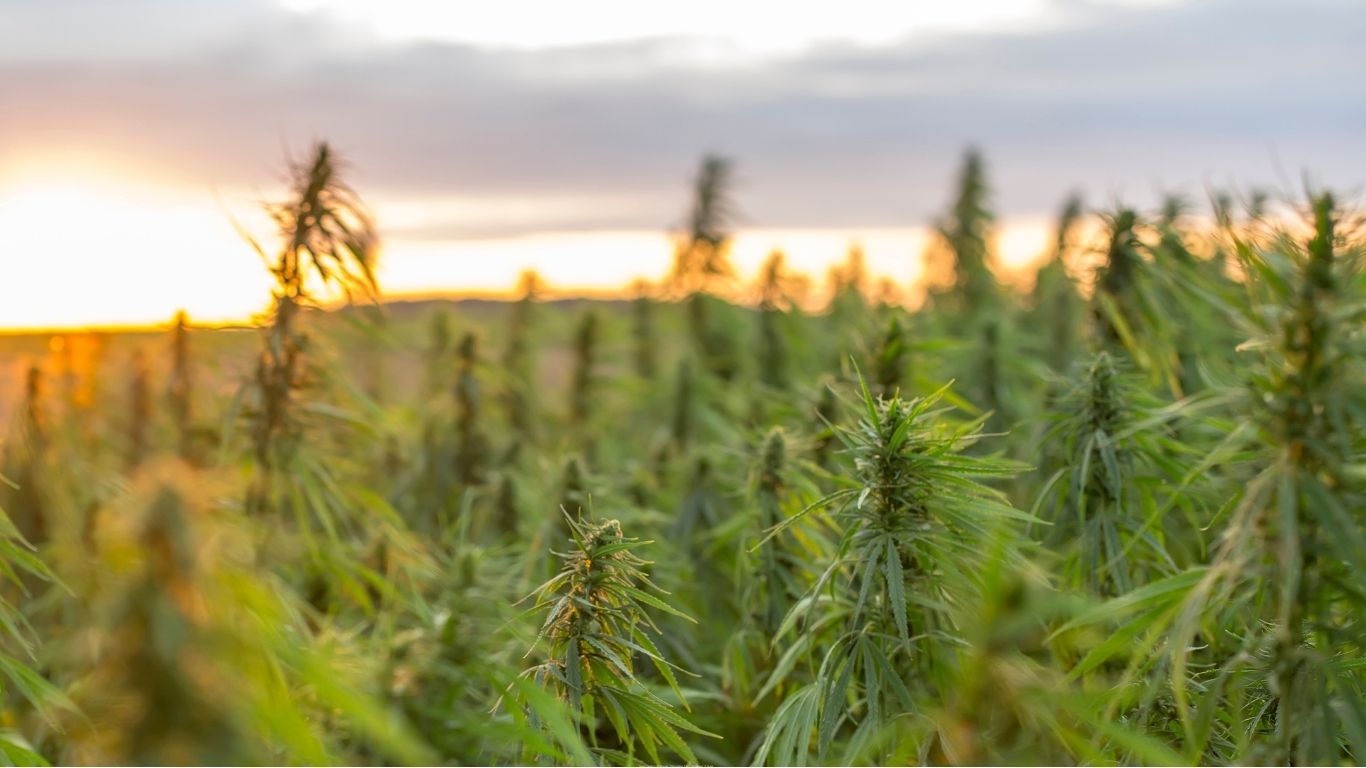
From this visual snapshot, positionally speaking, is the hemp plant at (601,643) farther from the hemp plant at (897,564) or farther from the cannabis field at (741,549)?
the hemp plant at (897,564)

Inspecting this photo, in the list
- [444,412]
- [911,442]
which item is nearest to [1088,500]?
[911,442]

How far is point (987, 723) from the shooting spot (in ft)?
6.54

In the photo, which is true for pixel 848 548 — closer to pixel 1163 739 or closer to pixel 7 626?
pixel 1163 739

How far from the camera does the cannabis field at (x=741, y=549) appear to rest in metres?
1.49

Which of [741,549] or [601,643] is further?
[741,549]

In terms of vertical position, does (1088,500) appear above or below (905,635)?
above

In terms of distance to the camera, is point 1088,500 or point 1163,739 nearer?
point 1163,739

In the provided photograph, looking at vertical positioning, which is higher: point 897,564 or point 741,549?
point 897,564

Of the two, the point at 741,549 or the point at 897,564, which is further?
the point at 741,549

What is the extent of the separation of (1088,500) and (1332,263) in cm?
173

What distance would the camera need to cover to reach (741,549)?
360 centimetres

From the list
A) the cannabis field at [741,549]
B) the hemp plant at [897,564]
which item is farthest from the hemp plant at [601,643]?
the hemp plant at [897,564]

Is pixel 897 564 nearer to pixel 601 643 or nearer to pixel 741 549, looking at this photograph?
pixel 601 643

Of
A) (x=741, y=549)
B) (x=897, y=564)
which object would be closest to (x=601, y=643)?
(x=897, y=564)
